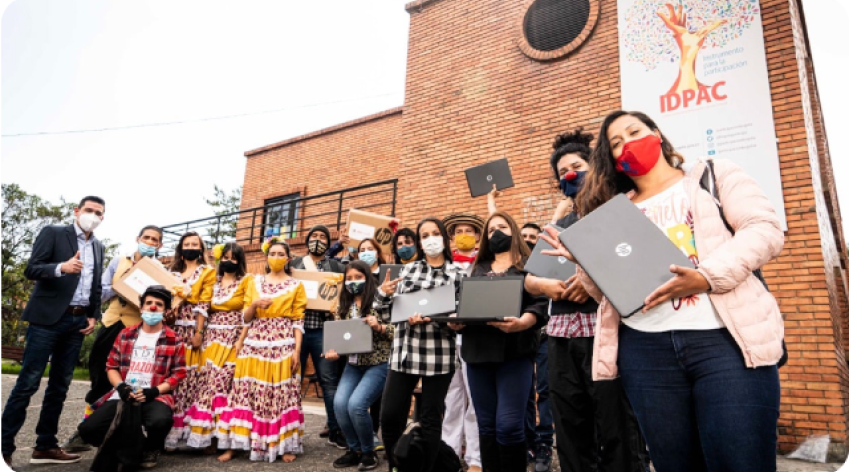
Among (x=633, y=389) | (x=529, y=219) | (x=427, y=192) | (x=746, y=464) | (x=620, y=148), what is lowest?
(x=746, y=464)

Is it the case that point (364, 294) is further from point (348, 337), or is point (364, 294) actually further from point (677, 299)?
point (677, 299)

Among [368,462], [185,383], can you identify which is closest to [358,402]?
[368,462]

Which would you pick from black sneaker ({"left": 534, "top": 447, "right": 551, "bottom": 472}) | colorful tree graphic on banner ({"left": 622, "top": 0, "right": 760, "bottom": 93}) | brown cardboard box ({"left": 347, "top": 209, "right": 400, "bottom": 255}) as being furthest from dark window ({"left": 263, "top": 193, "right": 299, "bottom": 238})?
black sneaker ({"left": 534, "top": 447, "right": 551, "bottom": 472})

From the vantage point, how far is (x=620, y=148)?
180 centimetres

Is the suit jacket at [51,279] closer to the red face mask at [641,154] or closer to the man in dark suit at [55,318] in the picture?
the man in dark suit at [55,318]

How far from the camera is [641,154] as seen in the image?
5.73 ft

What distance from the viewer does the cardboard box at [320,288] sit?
503 centimetres

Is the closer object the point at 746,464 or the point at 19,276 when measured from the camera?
the point at 746,464

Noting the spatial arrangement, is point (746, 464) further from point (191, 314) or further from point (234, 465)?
point (191, 314)

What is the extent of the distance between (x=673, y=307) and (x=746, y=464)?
456 millimetres

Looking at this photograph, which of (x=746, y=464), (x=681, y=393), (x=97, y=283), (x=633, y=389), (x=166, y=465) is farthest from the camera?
(x=97, y=283)

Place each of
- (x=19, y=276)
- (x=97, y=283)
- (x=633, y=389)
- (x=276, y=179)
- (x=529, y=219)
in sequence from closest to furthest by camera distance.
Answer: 1. (x=633, y=389)
2. (x=97, y=283)
3. (x=529, y=219)
4. (x=276, y=179)
5. (x=19, y=276)

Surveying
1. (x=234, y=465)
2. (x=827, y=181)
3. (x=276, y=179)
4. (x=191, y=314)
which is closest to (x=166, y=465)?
(x=234, y=465)

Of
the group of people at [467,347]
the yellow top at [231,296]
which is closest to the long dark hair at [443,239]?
the group of people at [467,347]
